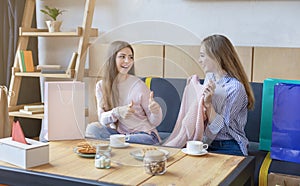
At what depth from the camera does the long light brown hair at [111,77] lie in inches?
69.4

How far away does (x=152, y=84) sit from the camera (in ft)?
6.51

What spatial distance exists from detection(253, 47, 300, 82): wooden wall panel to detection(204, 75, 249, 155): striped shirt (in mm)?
496

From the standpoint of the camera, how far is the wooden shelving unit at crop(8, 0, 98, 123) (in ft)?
9.68

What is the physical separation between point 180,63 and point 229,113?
1.49 ft

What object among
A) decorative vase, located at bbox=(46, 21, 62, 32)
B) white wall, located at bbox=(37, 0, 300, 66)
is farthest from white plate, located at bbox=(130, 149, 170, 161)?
decorative vase, located at bbox=(46, 21, 62, 32)

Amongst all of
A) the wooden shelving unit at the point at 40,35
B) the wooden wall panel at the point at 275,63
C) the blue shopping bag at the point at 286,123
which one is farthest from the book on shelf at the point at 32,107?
the blue shopping bag at the point at 286,123

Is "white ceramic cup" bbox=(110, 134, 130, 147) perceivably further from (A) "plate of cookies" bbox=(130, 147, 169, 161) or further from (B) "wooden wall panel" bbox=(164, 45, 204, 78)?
(B) "wooden wall panel" bbox=(164, 45, 204, 78)

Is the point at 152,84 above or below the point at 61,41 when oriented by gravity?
below

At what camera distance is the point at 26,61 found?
316cm

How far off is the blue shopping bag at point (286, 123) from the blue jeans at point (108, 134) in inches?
28.5

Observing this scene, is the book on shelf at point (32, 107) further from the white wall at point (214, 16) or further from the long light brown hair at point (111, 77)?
the long light brown hair at point (111, 77)

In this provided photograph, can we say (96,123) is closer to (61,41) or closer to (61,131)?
(61,131)

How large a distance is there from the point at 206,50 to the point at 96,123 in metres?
0.76

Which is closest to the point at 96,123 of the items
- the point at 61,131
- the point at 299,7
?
the point at 61,131
